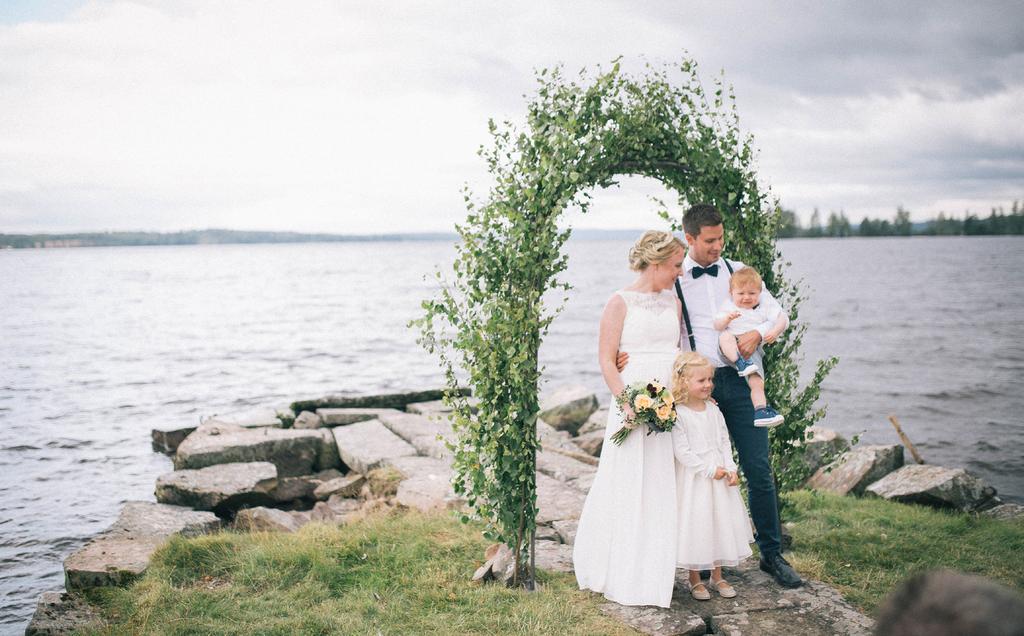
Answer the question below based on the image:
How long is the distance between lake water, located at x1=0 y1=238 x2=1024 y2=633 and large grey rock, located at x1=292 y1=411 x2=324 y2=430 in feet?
8.69

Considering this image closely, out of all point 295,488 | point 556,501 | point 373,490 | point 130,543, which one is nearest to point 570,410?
point 373,490

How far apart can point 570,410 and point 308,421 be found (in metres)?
5.67

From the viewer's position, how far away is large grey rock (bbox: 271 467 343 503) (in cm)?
1087

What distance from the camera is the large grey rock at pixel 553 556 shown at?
6801mm

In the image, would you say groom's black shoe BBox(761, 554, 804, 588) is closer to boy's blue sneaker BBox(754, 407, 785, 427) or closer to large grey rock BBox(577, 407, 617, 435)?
boy's blue sneaker BBox(754, 407, 785, 427)

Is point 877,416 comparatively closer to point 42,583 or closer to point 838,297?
point 42,583

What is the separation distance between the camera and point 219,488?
33.3ft

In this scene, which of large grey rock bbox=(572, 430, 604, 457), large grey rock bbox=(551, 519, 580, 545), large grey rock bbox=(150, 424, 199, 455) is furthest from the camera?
large grey rock bbox=(150, 424, 199, 455)

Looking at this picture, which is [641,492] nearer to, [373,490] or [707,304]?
[707,304]

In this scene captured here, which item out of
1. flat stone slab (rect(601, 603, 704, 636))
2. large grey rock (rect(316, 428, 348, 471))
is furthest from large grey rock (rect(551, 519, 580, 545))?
large grey rock (rect(316, 428, 348, 471))

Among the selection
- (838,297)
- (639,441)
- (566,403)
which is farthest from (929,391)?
(838,297)

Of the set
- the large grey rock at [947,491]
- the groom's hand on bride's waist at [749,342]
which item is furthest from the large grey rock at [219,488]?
the large grey rock at [947,491]

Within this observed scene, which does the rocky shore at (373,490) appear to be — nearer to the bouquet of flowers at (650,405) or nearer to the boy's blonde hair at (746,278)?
the bouquet of flowers at (650,405)

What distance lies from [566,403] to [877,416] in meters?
9.49
